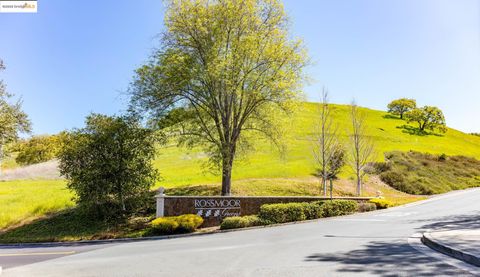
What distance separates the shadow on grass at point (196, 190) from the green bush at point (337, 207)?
8.85 meters

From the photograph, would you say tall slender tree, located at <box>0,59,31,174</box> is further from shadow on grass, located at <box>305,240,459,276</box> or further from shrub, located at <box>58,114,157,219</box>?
shadow on grass, located at <box>305,240,459,276</box>

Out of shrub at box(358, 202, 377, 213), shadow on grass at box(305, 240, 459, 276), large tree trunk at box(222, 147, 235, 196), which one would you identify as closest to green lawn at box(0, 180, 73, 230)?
large tree trunk at box(222, 147, 235, 196)

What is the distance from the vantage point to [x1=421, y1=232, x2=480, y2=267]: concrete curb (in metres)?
8.52

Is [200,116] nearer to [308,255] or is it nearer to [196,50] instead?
[196,50]

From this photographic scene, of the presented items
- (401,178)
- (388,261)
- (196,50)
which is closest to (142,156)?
(196,50)

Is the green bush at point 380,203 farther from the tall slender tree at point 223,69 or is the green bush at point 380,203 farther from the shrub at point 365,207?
the tall slender tree at point 223,69

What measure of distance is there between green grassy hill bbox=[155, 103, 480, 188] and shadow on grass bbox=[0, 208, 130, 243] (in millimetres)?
7646

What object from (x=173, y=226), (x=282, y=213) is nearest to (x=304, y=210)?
(x=282, y=213)

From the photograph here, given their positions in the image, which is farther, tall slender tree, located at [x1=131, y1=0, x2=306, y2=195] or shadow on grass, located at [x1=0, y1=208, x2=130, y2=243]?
tall slender tree, located at [x1=131, y1=0, x2=306, y2=195]

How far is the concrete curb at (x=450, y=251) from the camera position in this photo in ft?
27.9

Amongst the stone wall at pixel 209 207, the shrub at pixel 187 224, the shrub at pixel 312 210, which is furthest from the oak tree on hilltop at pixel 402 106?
the shrub at pixel 187 224

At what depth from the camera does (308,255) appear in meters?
10.4

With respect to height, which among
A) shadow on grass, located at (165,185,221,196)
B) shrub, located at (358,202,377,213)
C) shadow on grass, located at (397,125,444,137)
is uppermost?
shadow on grass, located at (397,125,444,137)

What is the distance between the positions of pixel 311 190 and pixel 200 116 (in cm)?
1339
